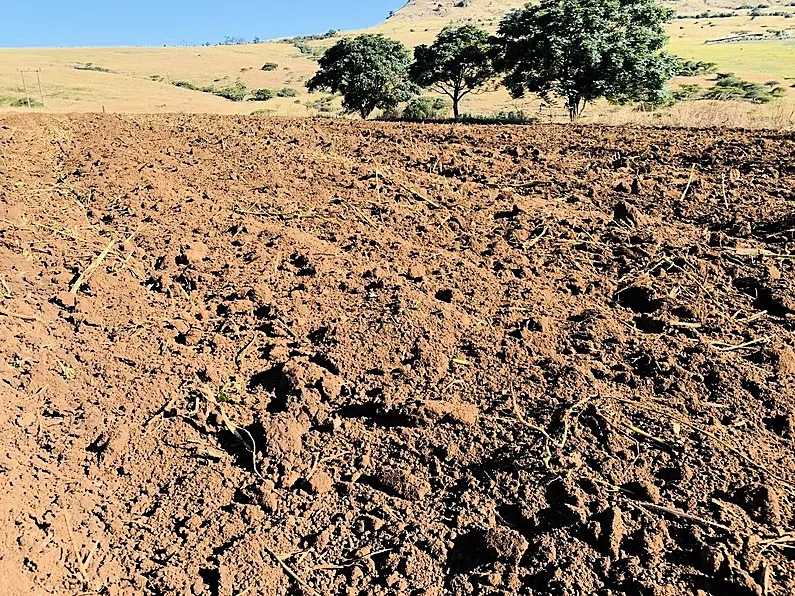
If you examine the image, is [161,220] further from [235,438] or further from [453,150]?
[453,150]

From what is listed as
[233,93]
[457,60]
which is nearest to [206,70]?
[233,93]

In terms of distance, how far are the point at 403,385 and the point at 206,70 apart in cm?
6463

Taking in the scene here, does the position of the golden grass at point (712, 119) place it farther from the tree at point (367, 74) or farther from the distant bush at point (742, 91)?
the distant bush at point (742, 91)

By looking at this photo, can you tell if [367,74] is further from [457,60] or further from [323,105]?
[323,105]

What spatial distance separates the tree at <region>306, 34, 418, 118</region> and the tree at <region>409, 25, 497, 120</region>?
65cm

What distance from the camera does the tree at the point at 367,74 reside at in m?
20.0

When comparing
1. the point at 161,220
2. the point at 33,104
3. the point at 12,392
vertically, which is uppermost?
the point at 33,104

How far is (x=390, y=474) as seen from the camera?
2.50m

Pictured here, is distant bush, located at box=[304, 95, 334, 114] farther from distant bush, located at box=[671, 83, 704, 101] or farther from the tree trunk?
distant bush, located at box=[671, 83, 704, 101]

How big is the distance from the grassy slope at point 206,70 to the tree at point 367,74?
6667 mm

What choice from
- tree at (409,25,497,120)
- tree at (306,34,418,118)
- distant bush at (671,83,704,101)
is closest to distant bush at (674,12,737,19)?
distant bush at (671,83,704,101)

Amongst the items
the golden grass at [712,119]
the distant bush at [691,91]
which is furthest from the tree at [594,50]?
the distant bush at [691,91]

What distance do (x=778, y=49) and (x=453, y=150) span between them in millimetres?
69866

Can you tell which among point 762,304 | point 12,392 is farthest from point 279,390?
point 762,304
